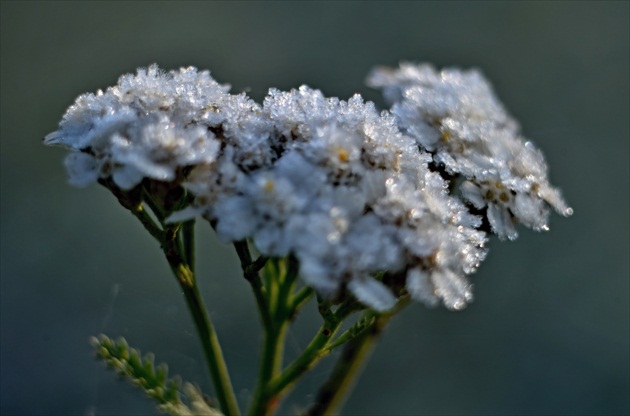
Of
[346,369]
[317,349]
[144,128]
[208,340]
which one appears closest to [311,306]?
[346,369]

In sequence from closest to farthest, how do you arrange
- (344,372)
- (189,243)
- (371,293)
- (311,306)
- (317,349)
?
(371,293), (317,349), (189,243), (344,372), (311,306)

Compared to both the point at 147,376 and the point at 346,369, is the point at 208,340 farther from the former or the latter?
the point at 346,369

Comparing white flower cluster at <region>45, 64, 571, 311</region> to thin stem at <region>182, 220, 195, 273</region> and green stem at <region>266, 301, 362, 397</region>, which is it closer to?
green stem at <region>266, 301, 362, 397</region>

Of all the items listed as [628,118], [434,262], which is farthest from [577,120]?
[434,262]

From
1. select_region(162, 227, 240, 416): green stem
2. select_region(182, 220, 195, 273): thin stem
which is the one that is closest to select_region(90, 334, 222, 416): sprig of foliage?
select_region(162, 227, 240, 416): green stem

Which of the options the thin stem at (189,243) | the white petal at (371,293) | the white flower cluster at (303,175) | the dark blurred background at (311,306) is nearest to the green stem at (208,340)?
the thin stem at (189,243)
